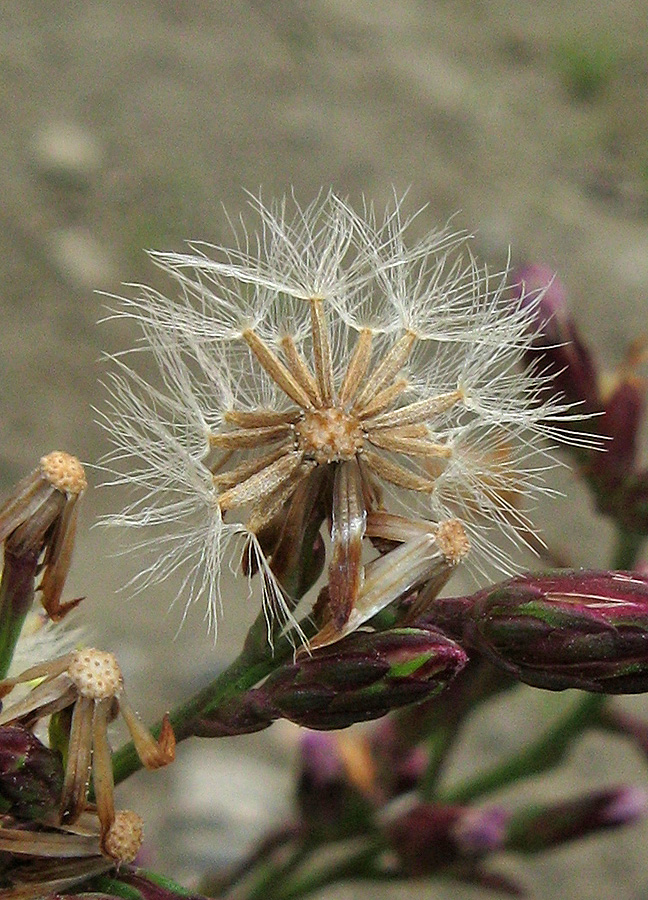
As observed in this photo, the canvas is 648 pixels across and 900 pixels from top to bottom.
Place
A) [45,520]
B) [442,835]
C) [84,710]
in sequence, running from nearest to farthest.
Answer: [84,710]
[45,520]
[442,835]

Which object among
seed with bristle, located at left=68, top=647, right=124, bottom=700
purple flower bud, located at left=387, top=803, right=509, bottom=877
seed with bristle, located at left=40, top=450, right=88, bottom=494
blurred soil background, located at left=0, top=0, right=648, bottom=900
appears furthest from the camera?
blurred soil background, located at left=0, top=0, right=648, bottom=900

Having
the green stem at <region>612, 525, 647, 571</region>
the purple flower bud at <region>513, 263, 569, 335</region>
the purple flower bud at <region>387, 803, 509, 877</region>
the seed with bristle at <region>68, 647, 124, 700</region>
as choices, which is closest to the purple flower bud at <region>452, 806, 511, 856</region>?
the purple flower bud at <region>387, 803, 509, 877</region>

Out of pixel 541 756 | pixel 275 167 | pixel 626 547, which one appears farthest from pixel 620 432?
pixel 275 167

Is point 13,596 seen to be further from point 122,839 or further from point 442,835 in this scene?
point 442,835

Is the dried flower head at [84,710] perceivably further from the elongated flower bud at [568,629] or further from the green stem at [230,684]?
the elongated flower bud at [568,629]

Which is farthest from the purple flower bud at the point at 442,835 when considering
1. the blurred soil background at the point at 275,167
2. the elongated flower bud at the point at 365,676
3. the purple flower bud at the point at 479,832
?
the blurred soil background at the point at 275,167

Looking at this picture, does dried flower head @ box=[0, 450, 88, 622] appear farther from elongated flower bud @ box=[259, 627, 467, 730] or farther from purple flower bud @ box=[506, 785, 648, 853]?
purple flower bud @ box=[506, 785, 648, 853]
